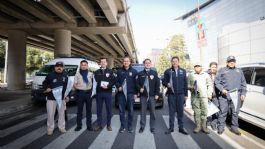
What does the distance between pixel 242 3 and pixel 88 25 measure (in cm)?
5503

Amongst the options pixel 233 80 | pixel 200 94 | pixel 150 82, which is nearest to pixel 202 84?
pixel 200 94

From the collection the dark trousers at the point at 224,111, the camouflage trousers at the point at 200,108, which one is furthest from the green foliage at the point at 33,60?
the dark trousers at the point at 224,111

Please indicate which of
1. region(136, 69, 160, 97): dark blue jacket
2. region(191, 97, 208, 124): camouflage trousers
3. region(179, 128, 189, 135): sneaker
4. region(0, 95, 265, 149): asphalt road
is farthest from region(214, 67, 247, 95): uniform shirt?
region(136, 69, 160, 97): dark blue jacket

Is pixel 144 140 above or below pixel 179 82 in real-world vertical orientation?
below

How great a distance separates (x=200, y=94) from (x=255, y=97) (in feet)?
4.52

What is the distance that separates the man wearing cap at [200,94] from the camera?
268 inches

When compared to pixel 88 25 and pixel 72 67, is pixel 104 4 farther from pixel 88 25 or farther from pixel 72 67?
pixel 88 25

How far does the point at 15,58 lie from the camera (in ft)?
77.3

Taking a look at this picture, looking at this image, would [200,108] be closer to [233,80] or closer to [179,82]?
[179,82]

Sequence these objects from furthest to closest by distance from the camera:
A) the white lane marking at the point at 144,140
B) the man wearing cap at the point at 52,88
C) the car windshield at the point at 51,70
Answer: the car windshield at the point at 51,70 < the man wearing cap at the point at 52,88 < the white lane marking at the point at 144,140

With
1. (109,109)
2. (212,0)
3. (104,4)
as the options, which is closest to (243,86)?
(109,109)

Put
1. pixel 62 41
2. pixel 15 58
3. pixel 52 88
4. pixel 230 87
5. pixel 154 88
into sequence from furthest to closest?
pixel 15 58 < pixel 62 41 < pixel 154 88 < pixel 230 87 < pixel 52 88

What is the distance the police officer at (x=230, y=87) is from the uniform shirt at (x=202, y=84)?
24 cm

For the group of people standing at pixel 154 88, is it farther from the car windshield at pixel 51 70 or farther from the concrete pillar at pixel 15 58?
the concrete pillar at pixel 15 58
